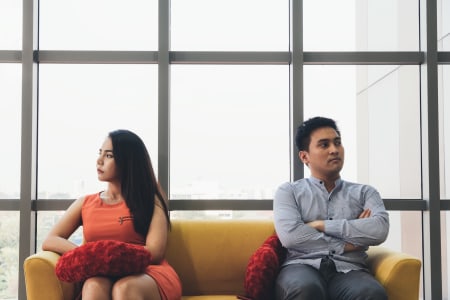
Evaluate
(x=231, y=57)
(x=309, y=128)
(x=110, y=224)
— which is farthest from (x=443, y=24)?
(x=110, y=224)

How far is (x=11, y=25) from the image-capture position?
11.5 feet

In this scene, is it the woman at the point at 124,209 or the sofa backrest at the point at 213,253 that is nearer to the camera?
the woman at the point at 124,209

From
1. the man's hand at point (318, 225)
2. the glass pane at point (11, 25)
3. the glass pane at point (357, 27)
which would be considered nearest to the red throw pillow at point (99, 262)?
the man's hand at point (318, 225)

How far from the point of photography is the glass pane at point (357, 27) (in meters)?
3.54

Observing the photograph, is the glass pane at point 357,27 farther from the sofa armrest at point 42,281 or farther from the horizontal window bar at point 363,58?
the sofa armrest at point 42,281

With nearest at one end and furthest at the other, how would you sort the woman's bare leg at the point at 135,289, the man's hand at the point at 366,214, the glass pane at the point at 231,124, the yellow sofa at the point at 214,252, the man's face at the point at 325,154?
the woman's bare leg at the point at 135,289 < the man's hand at the point at 366,214 < the man's face at the point at 325,154 < the yellow sofa at the point at 214,252 < the glass pane at the point at 231,124

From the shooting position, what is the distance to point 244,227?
9.95 feet

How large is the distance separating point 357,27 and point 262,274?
1963mm

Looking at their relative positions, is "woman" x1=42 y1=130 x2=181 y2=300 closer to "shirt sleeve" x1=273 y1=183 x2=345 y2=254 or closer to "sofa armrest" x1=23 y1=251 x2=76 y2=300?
"sofa armrest" x1=23 y1=251 x2=76 y2=300

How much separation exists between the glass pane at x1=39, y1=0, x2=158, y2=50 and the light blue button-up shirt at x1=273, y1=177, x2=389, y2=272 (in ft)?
4.98

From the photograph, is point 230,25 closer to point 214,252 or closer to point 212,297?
point 214,252

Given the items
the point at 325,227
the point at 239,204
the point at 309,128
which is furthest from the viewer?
the point at 239,204

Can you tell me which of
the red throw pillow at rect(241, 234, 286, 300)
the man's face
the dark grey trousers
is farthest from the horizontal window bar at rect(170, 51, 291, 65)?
the dark grey trousers

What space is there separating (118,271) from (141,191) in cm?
59
